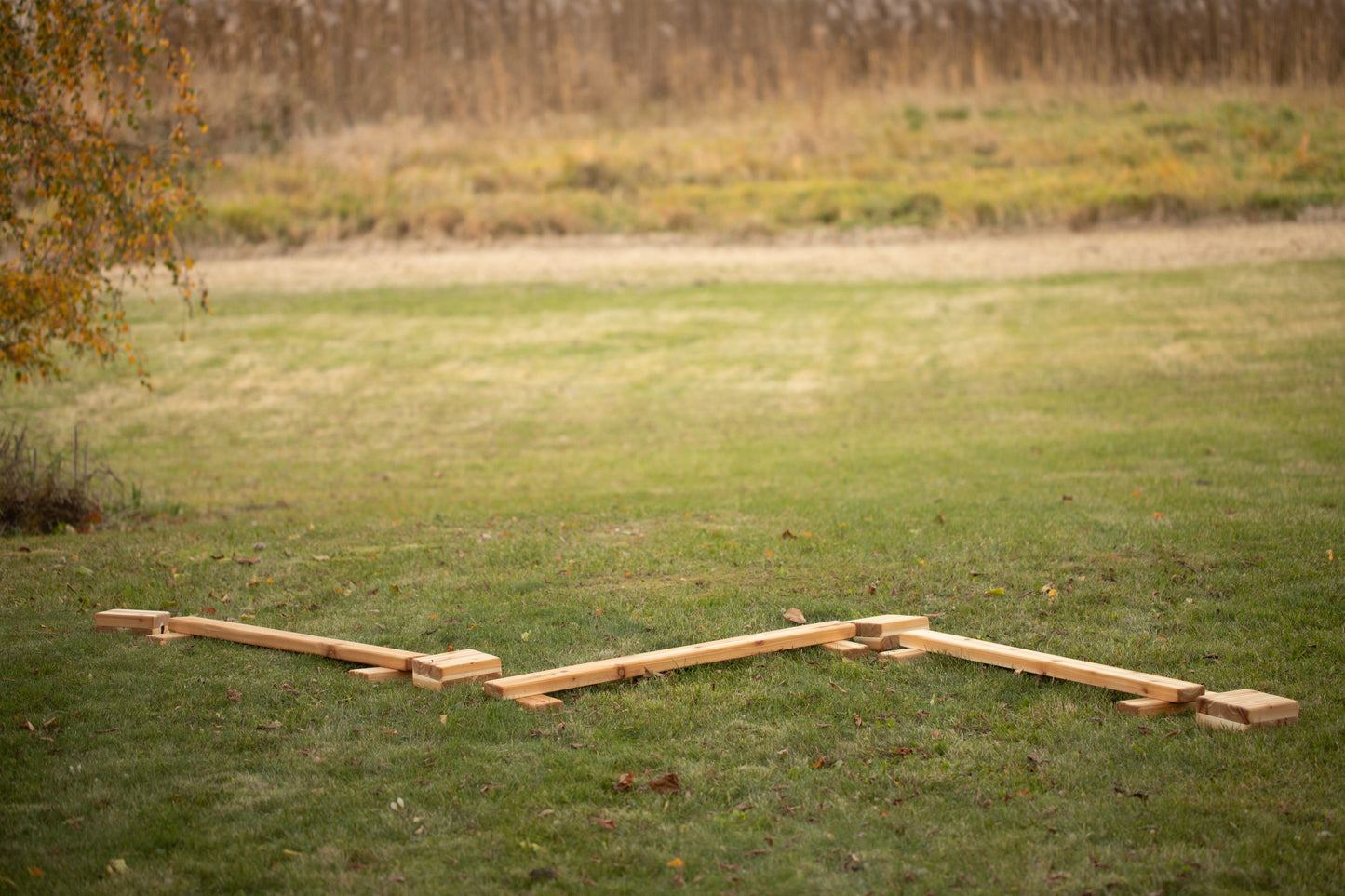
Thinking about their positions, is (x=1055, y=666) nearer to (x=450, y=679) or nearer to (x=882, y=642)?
(x=882, y=642)

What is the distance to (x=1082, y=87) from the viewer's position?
27.3 meters

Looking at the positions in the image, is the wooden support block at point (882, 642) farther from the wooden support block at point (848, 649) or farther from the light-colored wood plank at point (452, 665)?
the light-colored wood plank at point (452, 665)

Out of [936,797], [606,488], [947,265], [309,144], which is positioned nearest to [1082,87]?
[947,265]

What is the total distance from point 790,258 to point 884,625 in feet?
57.8

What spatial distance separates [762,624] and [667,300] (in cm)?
1574

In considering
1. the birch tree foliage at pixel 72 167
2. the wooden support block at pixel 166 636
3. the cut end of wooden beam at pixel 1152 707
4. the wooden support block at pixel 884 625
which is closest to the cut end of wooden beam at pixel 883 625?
the wooden support block at pixel 884 625

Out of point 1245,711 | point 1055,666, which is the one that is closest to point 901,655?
point 1055,666

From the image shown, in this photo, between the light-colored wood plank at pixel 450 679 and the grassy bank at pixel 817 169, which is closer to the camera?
the light-colored wood plank at pixel 450 679

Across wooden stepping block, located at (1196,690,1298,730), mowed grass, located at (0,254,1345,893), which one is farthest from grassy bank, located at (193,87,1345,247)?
wooden stepping block, located at (1196,690,1298,730)

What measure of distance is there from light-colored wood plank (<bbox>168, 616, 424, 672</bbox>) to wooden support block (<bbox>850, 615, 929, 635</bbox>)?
2450 mm

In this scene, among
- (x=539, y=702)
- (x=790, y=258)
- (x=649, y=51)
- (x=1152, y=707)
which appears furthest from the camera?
(x=649, y=51)

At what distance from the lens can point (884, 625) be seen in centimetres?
618

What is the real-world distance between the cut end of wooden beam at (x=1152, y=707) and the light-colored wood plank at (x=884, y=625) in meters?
1.34

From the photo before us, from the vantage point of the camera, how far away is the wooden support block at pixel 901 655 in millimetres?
5949
